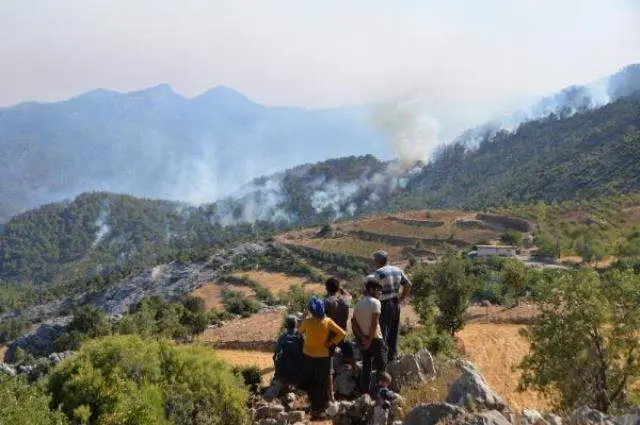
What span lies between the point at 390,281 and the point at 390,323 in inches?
27.9

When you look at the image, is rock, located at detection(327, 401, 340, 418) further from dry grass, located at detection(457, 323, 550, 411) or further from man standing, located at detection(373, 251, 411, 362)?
dry grass, located at detection(457, 323, 550, 411)

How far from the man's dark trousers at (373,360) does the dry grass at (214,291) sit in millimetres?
46410

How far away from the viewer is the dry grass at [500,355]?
11109 millimetres

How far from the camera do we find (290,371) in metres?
8.87

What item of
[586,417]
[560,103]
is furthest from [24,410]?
[560,103]

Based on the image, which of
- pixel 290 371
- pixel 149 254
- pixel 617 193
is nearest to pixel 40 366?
pixel 290 371

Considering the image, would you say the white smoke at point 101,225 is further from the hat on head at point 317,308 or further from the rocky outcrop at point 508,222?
the hat on head at point 317,308

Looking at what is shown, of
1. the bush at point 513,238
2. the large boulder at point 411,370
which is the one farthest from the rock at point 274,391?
the bush at point 513,238

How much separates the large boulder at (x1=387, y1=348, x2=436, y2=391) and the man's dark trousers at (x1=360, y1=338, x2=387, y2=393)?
0.34 metres

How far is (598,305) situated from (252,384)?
6.10 meters

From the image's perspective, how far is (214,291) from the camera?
60.4 meters

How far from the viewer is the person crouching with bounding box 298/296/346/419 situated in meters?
7.55

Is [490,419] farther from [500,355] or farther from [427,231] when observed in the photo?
[427,231]

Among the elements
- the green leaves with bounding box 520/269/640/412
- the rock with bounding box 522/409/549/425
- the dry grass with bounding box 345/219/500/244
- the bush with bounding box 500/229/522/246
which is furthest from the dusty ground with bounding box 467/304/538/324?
the dry grass with bounding box 345/219/500/244
